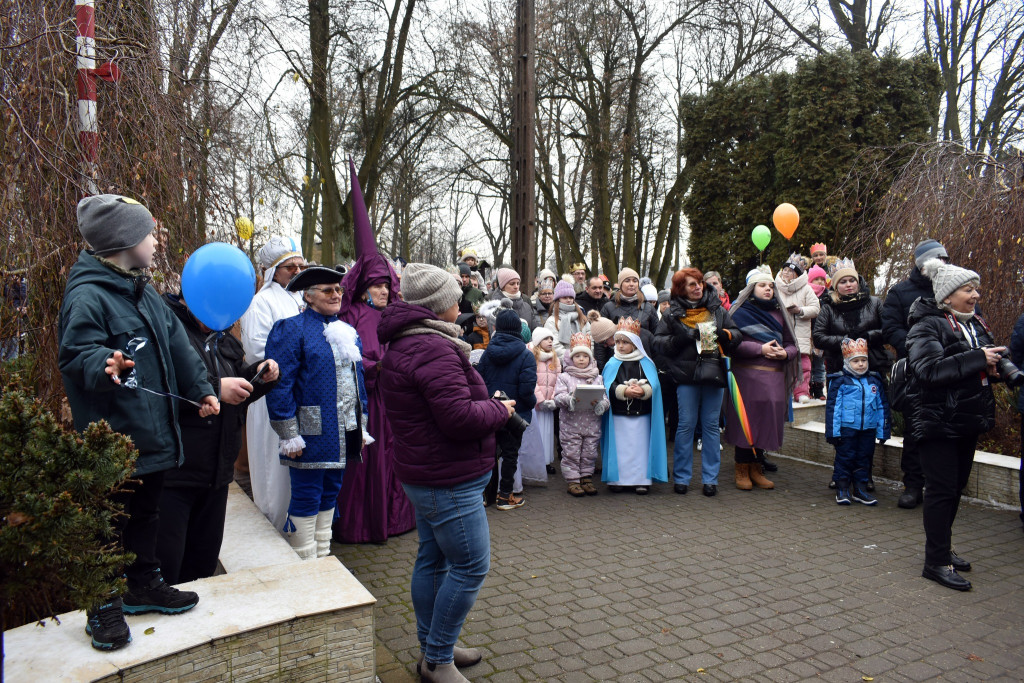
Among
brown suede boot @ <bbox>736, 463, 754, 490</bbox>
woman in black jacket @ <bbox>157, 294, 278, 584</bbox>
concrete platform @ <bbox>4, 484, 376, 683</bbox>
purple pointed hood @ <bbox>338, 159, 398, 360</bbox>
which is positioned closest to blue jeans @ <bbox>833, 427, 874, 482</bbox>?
brown suede boot @ <bbox>736, 463, 754, 490</bbox>

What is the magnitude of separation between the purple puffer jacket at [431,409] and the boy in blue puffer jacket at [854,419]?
452cm

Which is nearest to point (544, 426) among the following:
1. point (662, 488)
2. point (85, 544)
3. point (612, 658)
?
point (662, 488)

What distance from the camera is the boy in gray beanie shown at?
266cm

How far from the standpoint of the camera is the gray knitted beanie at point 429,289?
10.8ft

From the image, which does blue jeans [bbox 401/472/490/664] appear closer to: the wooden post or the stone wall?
the stone wall

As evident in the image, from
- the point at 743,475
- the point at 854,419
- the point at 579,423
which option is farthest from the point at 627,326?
the point at 854,419

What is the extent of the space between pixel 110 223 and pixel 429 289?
1.29 m

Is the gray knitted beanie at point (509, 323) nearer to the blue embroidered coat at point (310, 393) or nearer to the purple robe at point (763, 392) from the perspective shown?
the blue embroidered coat at point (310, 393)

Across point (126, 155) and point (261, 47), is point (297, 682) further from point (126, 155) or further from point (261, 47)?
point (261, 47)

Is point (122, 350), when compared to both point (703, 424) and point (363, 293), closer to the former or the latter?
point (363, 293)

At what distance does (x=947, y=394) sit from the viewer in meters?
4.57

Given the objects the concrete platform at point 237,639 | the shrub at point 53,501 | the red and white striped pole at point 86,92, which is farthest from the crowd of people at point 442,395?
the red and white striped pole at point 86,92

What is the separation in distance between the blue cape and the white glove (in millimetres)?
3406

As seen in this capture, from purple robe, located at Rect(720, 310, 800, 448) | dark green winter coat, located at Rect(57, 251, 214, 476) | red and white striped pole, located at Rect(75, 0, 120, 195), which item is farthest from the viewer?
purple robe, located at Rect(720, 310, 800, 448)
